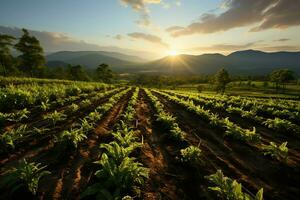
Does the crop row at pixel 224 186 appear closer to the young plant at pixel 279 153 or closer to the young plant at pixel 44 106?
the young plant at pixel 279 153

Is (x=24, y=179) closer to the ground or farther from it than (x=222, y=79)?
farther from it

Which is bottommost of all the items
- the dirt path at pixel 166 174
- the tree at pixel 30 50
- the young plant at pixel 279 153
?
the dirt path at pixel 166 174

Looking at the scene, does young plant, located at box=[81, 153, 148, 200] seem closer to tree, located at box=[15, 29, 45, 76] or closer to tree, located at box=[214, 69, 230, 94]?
tree, located at box=[15, 29, 45, 76]

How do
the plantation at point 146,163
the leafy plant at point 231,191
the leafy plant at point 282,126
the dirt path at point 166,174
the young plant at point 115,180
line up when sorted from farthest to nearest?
the leafy plant at point 282,126 → the dirt path at point 166,174 → the plantation at point 146,163 → the young plant at point 115,180 → the leafy plant at point 231,191

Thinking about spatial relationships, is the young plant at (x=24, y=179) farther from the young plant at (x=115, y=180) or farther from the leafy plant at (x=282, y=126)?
the leafy plant at (x=282, y=126)

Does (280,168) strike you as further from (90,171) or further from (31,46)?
(31,46)

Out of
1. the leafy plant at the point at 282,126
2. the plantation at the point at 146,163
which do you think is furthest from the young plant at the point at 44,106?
the leafy plant at the point at 282,126

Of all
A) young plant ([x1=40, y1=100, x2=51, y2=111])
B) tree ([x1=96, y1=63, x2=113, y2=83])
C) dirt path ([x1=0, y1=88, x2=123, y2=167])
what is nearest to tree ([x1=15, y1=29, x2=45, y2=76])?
tree ([x1=96, y1=63, x2=113, y2=83])

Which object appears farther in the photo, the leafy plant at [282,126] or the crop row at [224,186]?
the leafy plant at [282,126]

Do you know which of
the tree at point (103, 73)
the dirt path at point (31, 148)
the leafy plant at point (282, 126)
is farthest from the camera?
the tree at point (103, 73)

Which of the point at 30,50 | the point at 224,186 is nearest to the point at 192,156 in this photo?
the point at 224,186

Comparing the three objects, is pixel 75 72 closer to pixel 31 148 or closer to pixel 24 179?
pixel 31 148

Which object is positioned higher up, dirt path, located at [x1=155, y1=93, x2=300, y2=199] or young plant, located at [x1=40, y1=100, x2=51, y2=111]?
young plant, located at [x1=40, y1=100, x2=51, y2=111]

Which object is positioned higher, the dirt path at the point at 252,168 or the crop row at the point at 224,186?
the crop row at the point at 224,186
